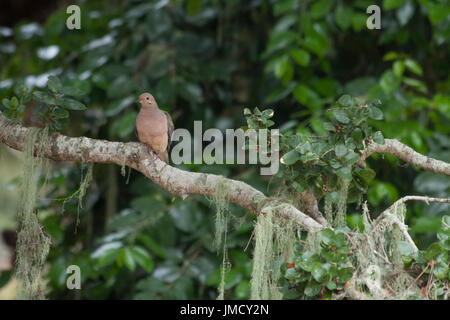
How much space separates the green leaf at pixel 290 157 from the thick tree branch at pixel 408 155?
0.89 feet

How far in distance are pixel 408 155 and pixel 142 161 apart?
Answer: 38.5 inches

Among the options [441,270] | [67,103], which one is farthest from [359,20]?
[441,270]

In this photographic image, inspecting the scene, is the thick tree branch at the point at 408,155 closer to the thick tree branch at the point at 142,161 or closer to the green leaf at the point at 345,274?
the thick tree branch at the point at 142,161

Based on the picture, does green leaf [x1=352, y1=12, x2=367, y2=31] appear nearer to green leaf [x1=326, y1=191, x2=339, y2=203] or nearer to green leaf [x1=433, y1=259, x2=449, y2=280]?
green leaf [x1=326, y1=191, x2=339, y2=203]

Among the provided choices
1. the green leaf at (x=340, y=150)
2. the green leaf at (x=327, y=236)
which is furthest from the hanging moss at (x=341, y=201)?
the green leaf at (x=327, y=236)

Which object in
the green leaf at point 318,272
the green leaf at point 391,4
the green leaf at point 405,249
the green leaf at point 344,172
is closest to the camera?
the green leaf at point 318,272

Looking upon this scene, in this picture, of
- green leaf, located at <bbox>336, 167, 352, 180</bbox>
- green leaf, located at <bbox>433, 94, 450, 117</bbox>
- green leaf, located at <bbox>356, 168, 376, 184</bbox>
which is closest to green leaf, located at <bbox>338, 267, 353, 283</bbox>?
green leaf, located at <bbox>336, 167, 352, 180</bbox>

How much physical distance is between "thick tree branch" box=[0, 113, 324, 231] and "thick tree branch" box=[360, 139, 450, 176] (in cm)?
41

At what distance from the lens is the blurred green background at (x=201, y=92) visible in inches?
129

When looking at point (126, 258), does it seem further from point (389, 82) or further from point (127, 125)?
point (389, 82)

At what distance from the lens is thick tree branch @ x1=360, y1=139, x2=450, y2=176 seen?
2037 mm

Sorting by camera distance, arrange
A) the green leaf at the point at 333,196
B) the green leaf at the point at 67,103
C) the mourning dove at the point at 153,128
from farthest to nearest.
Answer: the mourning dove at the point at 153,128, the green leaf at the point at 67,103, the green leaf at the point at 333,196
